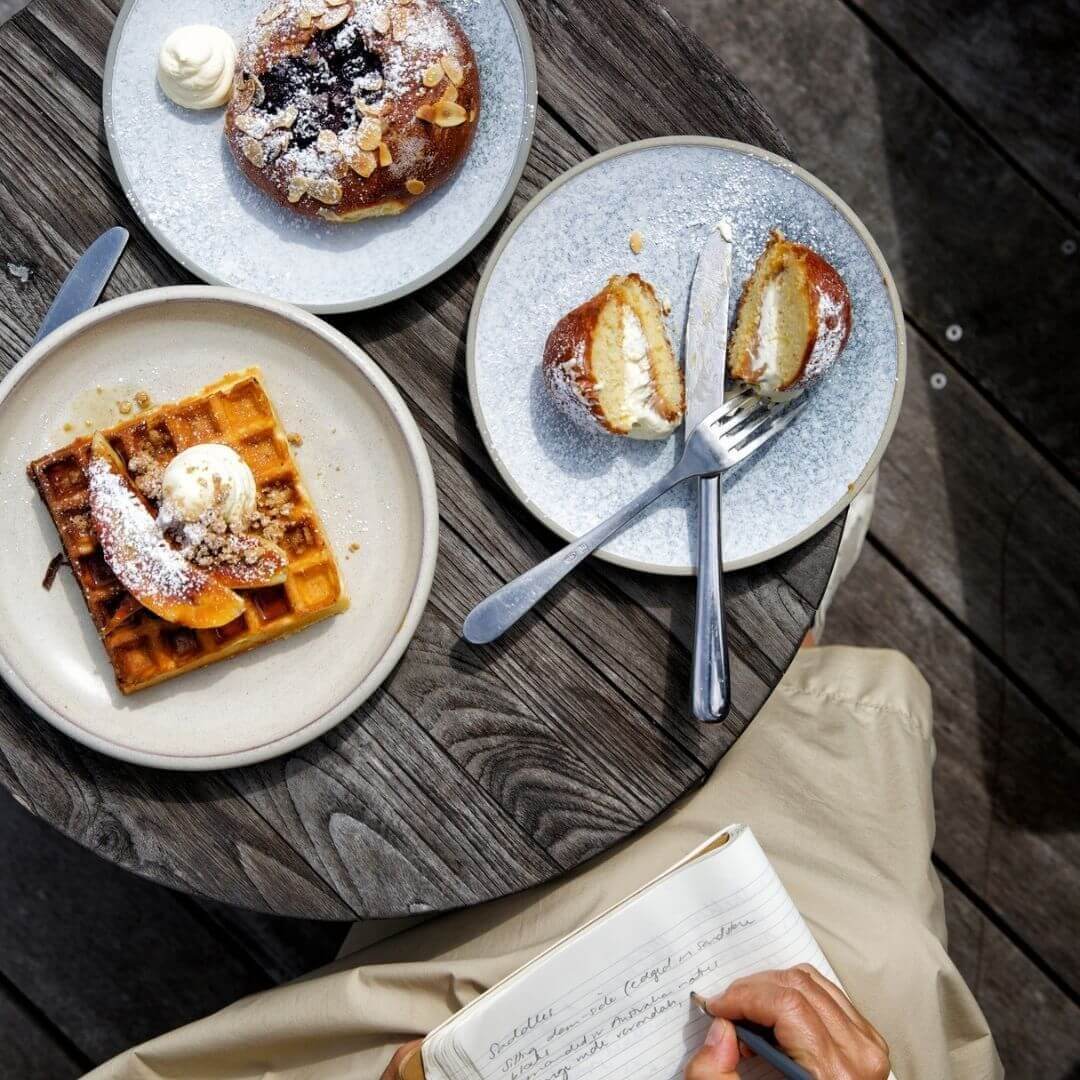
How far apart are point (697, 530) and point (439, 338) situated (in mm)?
440

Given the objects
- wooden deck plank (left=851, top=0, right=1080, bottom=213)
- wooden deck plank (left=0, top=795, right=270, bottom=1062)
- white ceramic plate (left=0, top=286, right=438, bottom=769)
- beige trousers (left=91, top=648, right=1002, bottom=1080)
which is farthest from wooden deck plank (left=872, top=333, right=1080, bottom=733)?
wooden deck plank (left=0, top=795, right=270, bottom=1062)

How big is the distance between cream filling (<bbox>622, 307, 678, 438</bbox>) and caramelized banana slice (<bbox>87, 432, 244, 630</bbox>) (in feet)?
1.83

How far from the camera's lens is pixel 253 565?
1.29m

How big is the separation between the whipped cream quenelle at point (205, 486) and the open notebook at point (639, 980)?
2.37 feet

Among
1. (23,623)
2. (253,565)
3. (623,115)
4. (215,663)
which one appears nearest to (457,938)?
(215,663)

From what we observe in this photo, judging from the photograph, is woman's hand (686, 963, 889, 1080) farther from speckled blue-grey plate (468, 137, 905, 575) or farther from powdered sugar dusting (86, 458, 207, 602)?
powdered sugar dusting (86, 458, 207, 602)

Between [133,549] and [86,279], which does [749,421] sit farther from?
[86,279]

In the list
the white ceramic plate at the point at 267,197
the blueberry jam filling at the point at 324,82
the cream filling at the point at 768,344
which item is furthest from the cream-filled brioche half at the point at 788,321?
the blueberry jam filling at the point at 324,82

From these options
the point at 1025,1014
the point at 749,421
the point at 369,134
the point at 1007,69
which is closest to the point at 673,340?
the point at 749,421

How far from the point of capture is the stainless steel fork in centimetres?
136

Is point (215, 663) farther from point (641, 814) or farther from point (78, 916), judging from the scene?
point (78, 916)

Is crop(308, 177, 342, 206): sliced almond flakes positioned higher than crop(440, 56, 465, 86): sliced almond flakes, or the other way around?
crop(440, 56, 465, 86): sliced almond flakes

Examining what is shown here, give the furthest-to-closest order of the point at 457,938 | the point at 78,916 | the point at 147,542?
1. the point at 78,916
2. the point at 457,938
3. the point at 147,542

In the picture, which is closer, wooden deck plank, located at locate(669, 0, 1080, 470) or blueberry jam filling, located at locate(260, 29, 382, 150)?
blueberry jam filling, located at locate(260, 29, 382, 150)
